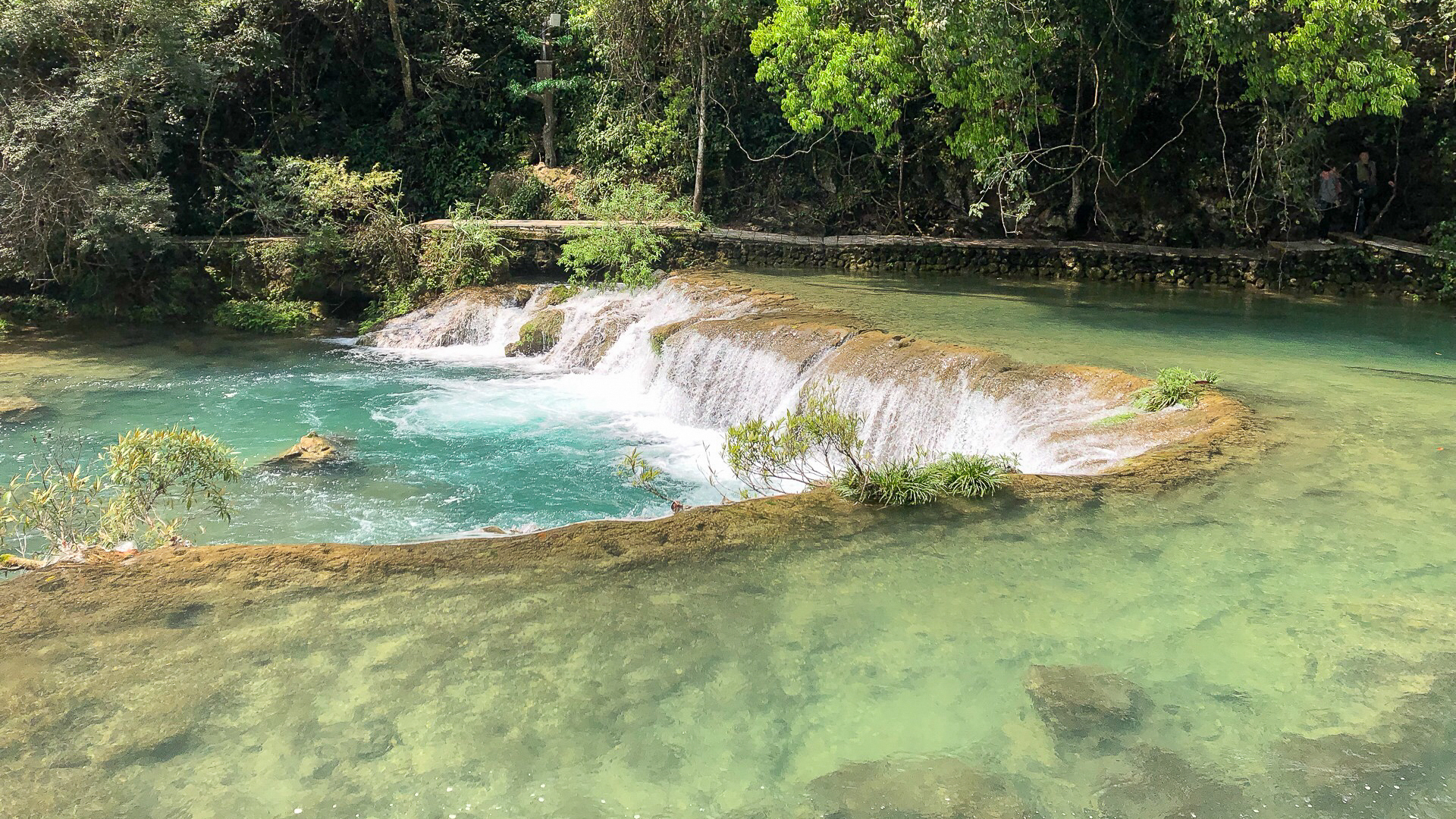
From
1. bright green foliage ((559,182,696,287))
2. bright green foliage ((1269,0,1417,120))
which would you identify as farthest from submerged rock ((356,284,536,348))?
bright green foliage ((1269,0,1417,120))

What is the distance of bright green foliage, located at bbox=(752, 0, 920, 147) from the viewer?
42.4 feet

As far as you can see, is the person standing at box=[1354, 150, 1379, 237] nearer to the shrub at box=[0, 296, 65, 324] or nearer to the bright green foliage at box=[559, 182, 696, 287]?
the bright green foliage at box=[559, 182, 696, 287]

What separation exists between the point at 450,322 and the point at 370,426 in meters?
4.87

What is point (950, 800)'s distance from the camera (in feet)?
11.2

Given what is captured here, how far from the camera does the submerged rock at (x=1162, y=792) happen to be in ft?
11.0

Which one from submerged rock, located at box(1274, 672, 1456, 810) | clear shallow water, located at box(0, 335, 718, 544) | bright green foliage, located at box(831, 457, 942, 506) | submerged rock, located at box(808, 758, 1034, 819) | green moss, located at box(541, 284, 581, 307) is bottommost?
clear shallow water, located at box(0, 335, 718, 544)

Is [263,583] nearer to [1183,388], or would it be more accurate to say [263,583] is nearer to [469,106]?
[1183,388]

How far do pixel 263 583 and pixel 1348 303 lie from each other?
1459cm

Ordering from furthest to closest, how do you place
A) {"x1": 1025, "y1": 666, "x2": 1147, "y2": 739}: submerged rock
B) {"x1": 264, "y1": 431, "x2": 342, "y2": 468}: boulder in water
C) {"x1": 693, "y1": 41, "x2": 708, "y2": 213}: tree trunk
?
{"x1": 693, "y1": 41, "x2": 708, "y2": 213}: tree trunk → {"x1": 264, "y1": 431, "x2": 342, "y2": 468}: boulder in water → {"x1": 1025, "y1": 666, "x2": 1147, "y2": 739}: submerged rock

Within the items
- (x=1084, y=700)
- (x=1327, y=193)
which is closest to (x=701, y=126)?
(x=1327, y=193)

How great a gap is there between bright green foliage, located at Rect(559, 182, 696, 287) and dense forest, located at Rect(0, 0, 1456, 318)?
4.63 feet

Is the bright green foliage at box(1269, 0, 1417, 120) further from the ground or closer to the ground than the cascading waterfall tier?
further from the ground

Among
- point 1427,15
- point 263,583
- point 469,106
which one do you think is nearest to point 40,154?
point 469,106

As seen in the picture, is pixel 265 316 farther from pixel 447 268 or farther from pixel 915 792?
pixel 915 792
